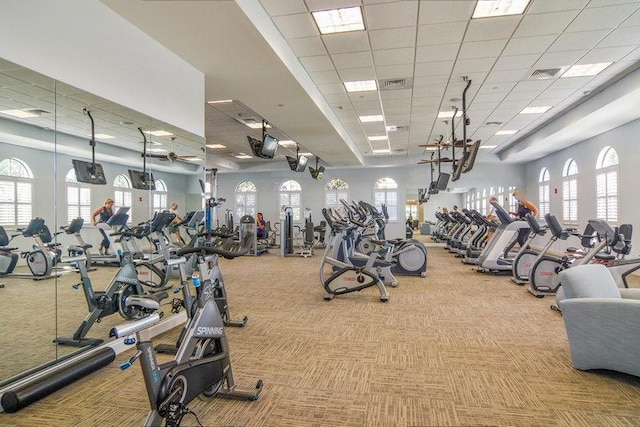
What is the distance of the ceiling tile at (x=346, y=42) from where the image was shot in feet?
15.8

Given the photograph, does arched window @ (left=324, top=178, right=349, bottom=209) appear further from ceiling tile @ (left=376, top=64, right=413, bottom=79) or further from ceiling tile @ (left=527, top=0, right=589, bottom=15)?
ceiling tile @ (left=527, top=0, right=589, bottom=15)

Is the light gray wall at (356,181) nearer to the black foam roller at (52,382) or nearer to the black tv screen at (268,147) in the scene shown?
the black tv screen at (268,147)

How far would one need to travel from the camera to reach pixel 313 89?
6.60 metres

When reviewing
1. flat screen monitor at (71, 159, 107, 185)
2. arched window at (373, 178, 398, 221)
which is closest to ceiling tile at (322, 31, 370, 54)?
flat screen monitor at (71, 159, 107, 185)

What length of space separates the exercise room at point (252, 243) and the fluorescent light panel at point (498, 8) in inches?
0.9

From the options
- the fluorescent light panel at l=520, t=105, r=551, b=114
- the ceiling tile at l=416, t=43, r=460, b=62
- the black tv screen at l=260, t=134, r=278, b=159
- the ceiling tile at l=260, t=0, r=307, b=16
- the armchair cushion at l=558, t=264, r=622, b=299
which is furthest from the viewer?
the fluorescent light panel at l=520, t=105, r=551, b=114

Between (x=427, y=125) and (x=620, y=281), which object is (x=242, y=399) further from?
(x=427, y=125)

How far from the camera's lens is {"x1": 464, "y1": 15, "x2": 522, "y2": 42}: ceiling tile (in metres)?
4.43

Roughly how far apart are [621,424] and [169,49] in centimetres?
524

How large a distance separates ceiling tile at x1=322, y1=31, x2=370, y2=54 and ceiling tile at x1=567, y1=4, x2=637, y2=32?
2480mm

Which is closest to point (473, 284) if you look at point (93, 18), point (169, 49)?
point (169, 49)

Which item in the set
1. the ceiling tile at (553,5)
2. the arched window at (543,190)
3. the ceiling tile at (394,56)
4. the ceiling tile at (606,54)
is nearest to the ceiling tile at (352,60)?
the ceiling tile at (394,56)

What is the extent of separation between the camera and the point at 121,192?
4.15 metres

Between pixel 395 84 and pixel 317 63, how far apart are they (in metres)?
1.67
